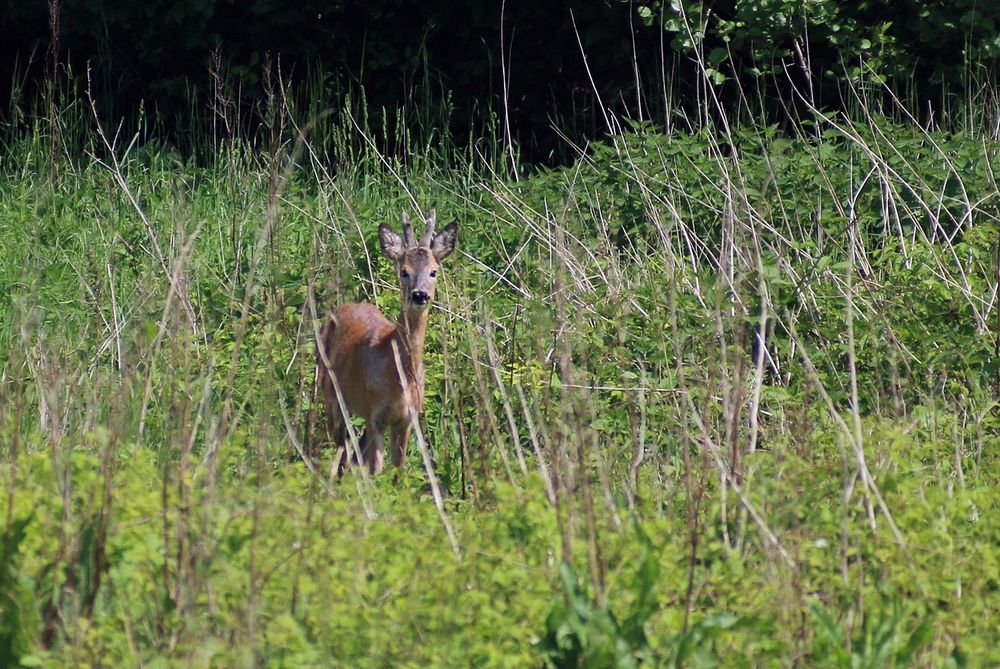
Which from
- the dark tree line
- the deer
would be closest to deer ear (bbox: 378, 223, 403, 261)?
the deer

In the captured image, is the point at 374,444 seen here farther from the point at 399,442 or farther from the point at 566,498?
the point at 566,498

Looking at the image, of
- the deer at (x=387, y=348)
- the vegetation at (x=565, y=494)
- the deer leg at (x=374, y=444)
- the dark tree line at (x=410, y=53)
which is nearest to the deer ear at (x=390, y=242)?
the deer at (x=387, y=348)

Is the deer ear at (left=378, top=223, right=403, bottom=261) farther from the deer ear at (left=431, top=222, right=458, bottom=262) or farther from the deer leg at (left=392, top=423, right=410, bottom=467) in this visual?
the deer leg at (left=392, top=423, right=410, bottom=467)

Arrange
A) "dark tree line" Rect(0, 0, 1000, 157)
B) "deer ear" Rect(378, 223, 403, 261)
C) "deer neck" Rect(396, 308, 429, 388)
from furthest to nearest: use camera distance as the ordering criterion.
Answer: "dark tree line" Rect(0, 0, 1000, 157) < "deer ear" Rect(378, 223, 403, 261) < "deer neck" Rect(396, 308, 429, 388)

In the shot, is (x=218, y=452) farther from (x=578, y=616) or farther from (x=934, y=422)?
(x=934, y=422)

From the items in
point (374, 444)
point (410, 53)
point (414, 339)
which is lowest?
A: point (374, 444)

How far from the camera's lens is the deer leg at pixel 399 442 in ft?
21.2

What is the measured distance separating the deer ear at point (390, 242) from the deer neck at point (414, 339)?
31cm

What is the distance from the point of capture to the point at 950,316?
19.1ft

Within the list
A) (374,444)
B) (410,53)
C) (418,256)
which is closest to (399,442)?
(374,444)

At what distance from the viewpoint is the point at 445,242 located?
21.6 ft

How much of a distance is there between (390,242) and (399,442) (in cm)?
88

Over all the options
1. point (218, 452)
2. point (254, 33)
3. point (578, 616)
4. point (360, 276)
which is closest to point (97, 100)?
point (254, 33)

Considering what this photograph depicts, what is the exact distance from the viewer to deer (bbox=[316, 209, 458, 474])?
20.7ft
